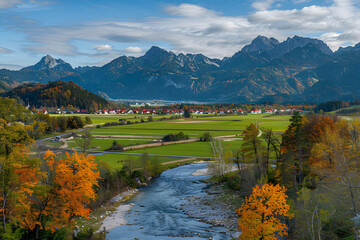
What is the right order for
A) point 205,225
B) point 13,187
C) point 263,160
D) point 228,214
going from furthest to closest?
point 263,160, point 228,214, point 205,225, point 13,187

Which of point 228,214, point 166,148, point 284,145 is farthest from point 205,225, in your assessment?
point 166,148

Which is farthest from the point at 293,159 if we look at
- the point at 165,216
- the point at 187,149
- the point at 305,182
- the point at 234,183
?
the point at 187,149

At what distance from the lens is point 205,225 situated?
125 ft

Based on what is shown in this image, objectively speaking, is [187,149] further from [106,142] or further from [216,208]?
[216,208]

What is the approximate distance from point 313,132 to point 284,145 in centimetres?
906

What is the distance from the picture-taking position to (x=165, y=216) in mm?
41031

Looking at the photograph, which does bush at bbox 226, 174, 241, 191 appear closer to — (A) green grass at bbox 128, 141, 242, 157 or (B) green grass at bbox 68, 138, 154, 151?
(A) green grass at bbox 128, 141, 242, 157

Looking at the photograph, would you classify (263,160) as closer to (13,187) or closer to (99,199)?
(99,199)

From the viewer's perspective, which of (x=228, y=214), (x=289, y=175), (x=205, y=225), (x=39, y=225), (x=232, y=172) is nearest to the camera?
(x=39, y=225)

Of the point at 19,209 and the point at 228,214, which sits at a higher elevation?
the point at 19,209

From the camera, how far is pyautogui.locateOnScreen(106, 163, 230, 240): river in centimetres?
3459

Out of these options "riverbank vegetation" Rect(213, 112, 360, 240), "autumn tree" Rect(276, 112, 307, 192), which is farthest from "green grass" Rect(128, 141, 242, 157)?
"autumn tree" Rect(276, 112, 307, 192)

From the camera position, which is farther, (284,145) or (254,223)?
(284,145)

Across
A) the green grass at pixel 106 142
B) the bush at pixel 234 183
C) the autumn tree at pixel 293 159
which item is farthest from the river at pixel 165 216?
the green grass at pixel 106 142
